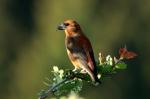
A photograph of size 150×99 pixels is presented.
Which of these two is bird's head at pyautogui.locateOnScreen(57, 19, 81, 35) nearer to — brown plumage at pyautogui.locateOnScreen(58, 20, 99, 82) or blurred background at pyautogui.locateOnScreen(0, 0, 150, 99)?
brown plumage at pyautogui.locateOnScreen(58, 20, 99, 82)

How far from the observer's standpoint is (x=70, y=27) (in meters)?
6.99

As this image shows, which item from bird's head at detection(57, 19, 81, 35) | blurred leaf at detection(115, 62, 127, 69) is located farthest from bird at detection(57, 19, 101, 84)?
blurred leaf at detection(115, 62, 127, 69)

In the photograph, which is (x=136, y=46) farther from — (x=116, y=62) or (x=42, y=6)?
(x=116, y=62)

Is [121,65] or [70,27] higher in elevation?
[121,65]

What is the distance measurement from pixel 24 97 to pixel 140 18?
9726mm

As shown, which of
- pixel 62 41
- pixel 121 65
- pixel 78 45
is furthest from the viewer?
pixel 62 41

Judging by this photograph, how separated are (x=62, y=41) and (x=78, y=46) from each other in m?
36.2

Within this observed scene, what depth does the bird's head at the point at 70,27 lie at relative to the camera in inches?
263

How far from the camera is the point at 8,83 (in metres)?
44.2

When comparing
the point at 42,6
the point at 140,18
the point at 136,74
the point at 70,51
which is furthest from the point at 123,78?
the point at 70,51

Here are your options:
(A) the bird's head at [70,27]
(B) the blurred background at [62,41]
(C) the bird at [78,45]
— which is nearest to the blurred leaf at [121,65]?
(C) the bird at [78,45]

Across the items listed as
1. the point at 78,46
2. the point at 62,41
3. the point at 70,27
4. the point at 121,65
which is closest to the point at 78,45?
the point at 78,46

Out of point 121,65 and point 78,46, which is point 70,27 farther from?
point 121,65

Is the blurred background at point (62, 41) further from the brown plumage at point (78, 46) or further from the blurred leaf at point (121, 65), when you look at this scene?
the blurred leaf at point (121, 65)
